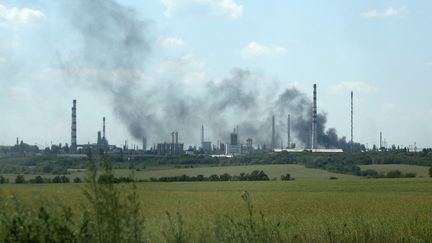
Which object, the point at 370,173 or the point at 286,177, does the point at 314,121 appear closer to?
the point at 370,173

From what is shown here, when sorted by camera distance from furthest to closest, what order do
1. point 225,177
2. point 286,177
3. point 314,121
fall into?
point 314,121 < point 286,177 < point 225,177

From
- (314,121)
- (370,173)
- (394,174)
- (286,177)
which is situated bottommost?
(286,177)

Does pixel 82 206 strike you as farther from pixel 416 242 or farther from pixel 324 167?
pixel 324 167

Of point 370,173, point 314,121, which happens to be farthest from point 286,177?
A: point 314,121

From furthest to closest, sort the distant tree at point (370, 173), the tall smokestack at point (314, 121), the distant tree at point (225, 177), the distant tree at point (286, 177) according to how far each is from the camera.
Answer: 1. the tall smokestack at point (314, 121)
2. the distant tree at point (370, 173)
3. the distant tree at point (286, 177)
4. the distant tree at point (225, 177)

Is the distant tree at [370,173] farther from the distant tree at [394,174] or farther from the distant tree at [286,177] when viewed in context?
the distant tree at [286,177]

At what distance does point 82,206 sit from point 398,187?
46.5 meters

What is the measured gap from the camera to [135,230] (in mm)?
7156

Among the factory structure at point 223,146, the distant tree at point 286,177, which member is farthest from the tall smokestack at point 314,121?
the distant tree at point 286,177

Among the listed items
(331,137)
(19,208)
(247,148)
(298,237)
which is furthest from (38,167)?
(331,137)

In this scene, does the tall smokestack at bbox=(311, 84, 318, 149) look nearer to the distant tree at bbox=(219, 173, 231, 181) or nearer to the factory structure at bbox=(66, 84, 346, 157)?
the factory structure at bbox=(66, 84, 346, 157)

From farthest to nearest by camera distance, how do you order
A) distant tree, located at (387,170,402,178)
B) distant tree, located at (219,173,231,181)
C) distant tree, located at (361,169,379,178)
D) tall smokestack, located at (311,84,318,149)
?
1. tall smokestack, located at (311,84,318,149)
2. distant tree, located at (361,169,379,178)
3. distant tree, located at (387,170,402,178)
4. distant tree, located at (219,173,231,181)

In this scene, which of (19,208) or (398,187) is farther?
(398,187)

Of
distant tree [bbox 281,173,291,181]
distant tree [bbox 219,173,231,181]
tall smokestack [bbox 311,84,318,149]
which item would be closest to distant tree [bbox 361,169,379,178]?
distant tree [bbox 281,173,291,181]
